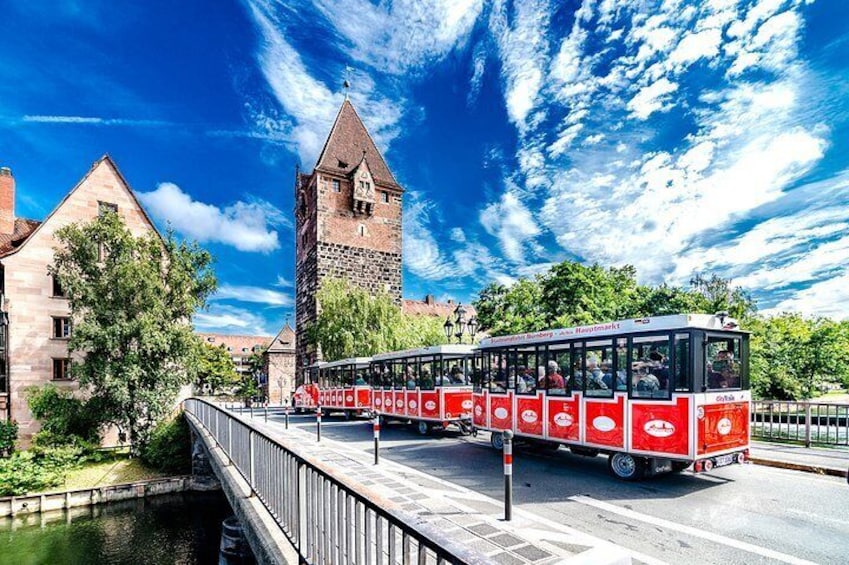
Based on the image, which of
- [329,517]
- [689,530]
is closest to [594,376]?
[689,530]

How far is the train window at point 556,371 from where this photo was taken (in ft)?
33.1

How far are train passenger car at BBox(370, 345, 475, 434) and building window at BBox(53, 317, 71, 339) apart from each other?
22127 mm

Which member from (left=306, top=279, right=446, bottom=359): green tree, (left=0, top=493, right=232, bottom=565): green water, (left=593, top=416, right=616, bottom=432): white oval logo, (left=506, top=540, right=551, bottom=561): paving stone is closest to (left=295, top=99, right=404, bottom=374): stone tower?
(left=306, top=279, right=446, bottom=359): green tree

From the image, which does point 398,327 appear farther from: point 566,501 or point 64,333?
point 566,501

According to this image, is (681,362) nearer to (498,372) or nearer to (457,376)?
(498,372)

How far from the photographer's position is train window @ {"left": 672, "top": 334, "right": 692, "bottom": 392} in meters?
8.16

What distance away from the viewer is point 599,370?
941 cm

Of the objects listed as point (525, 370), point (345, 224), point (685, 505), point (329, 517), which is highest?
point (345, 224)

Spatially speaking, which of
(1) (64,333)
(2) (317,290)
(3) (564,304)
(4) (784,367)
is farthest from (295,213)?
(4) (784,367)

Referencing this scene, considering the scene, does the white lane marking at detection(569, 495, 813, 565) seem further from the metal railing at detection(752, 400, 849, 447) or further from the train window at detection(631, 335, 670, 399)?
the metal railing at detection(752, 400, 849, 447)

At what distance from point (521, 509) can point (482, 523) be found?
1000 millimetres

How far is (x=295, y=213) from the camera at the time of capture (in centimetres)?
4684

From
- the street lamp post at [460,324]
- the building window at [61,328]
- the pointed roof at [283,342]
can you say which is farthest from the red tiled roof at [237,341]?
the street lamp post at [460,324]

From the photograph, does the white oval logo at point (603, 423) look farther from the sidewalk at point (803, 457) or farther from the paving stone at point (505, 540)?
the paving stone at point (505, 540)
